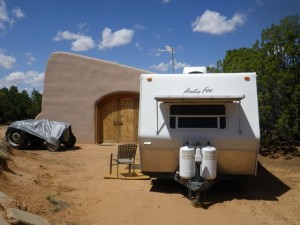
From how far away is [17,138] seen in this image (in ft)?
52.5

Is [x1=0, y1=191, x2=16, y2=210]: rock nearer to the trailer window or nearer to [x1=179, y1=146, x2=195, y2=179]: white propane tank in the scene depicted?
[x1=179, y1=146, x2=195, y2=179]: white propane tank

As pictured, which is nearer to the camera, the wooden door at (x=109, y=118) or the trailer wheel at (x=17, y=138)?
the trailer wheel at (x=17, y=138)

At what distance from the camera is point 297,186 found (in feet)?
32.9

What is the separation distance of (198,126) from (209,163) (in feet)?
3.25

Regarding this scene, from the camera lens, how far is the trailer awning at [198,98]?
818 cm

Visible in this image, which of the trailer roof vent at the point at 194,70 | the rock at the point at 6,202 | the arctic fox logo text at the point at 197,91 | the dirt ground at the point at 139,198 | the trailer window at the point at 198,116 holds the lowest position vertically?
the dirt ground at the point at 139,198

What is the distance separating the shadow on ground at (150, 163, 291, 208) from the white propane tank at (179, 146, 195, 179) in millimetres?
690

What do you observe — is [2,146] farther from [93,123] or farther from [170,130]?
[93,123]

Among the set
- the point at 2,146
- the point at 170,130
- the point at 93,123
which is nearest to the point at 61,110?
the point at 93,123

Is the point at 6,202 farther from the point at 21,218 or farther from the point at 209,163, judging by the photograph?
the point at 209,163

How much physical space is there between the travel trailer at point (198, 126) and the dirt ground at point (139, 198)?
0.62m

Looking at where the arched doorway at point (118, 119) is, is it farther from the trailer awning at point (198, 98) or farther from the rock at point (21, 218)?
the rock at point (21, 218)

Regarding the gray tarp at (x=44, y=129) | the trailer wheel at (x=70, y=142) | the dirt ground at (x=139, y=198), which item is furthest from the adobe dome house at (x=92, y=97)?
the dirt ground at (x=139, y=198)

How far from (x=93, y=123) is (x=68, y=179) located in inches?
327
